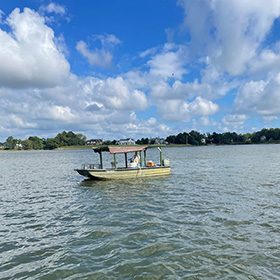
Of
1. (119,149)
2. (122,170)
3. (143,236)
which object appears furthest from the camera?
(119,149)

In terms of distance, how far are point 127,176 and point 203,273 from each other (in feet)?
62.4

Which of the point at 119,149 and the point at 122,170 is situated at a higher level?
the point at 119,149

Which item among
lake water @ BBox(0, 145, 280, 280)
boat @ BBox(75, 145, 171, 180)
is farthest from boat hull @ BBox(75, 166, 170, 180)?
lake water @ BBox(0, 145, 280, 280)

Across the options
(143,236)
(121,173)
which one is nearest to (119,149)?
(121,173)

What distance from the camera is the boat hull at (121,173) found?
24.5m

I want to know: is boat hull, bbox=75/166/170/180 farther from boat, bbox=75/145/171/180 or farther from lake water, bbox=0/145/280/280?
lake water, bbox=0/145/280/280

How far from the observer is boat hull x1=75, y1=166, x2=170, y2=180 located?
24.5 meters

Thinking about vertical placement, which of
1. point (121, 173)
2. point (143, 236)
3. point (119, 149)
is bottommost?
point (143, 236)

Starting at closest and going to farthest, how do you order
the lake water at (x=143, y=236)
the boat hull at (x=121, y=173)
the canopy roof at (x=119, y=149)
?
1. the lake water at (x=143, y=236)
2. the boat hull at (x=121, y=173)
3. the canopy roof at (x=119, y=149)

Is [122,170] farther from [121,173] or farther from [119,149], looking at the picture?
[119,149]

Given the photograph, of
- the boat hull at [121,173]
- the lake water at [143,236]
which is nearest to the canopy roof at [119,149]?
the boat hull at [121,173]

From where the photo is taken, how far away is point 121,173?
25.3 m

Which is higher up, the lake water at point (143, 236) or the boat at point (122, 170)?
the boat at point (122, 170)

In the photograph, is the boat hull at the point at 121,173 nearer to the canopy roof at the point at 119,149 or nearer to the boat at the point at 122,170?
the boat at the point at 122,170
